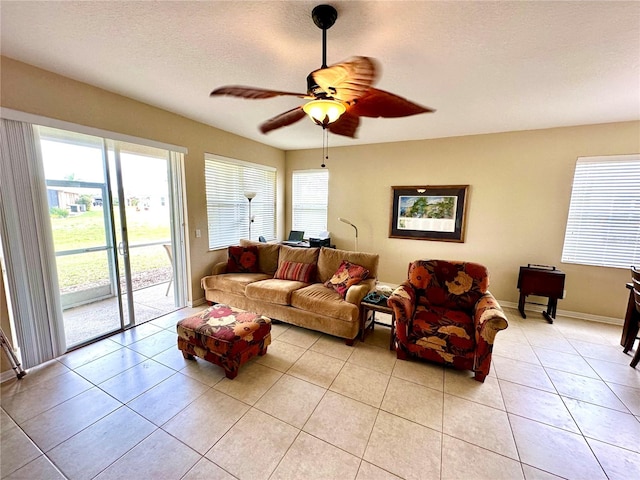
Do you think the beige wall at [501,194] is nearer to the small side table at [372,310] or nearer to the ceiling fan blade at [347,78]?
the small side table at [372,310]

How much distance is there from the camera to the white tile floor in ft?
4.78

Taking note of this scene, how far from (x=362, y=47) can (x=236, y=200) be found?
3.18 m

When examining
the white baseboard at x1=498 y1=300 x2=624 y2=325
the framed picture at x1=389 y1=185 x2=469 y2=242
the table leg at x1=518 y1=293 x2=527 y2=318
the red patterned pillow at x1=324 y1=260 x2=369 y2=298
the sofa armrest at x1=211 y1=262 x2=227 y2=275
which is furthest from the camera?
the framed picture at x1=389 y1=185 x2=469 y2=242

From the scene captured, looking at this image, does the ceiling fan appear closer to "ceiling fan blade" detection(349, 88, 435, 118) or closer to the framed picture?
"ceiling fan blade" detection(349, 88, 435, 118)

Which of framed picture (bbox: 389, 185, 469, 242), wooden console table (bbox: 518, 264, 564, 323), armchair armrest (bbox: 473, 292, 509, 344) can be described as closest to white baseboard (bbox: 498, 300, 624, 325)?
wooden console table (bbox: 518, 264, 564, 323)

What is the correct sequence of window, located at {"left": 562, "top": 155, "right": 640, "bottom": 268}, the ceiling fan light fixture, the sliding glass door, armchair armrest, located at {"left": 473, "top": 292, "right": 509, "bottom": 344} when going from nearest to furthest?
the ceiling fan light fixture → armchair armrest, located at {"left": 473, "top": 292, "right": 509, "bottom": 344} → the sliding glass door → window, located at {"left": 562, "top": 155, "right": 640, "bottom": 268}

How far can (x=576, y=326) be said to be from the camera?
326 cm

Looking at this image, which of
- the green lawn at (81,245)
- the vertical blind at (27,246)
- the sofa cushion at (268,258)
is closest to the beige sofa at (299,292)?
the sofa cushion at (268,258)

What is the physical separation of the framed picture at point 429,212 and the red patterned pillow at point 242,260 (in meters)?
2.40

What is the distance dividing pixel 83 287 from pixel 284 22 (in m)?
3.59

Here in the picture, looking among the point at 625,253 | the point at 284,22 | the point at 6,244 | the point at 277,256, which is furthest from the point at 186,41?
the point at 625,253

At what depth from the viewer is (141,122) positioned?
9.49 ft

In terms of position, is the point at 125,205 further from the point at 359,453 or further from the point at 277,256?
the point at 359,453

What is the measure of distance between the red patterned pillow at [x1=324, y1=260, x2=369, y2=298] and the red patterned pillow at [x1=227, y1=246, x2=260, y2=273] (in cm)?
127
